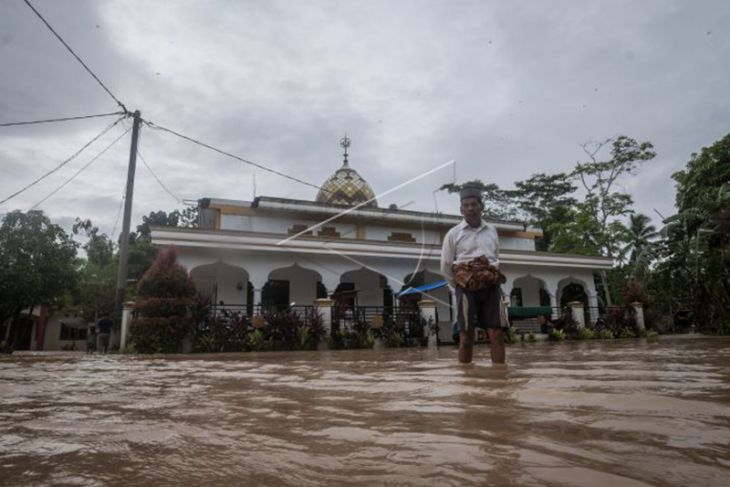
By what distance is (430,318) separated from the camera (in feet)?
45.7

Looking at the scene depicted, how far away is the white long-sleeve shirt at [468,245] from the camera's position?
4.12 metres

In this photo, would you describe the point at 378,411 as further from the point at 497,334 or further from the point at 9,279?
the point at 9,279

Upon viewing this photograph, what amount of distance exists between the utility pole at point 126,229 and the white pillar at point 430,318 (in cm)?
897

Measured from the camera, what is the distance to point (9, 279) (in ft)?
71.6

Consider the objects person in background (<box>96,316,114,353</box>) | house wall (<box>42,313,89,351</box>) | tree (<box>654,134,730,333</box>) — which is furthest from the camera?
house wall (<box>42,313,89,351</box>)

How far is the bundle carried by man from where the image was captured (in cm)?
400

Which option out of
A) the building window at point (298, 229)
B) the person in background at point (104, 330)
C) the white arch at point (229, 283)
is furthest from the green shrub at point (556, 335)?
the person in background at point (104, 330)

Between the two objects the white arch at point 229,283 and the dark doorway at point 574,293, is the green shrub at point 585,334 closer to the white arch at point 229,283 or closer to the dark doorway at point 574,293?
the dark doorway at point 574,293

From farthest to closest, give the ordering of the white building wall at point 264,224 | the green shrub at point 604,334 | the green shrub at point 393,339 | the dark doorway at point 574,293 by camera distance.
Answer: the dark doorway at point 574,293 → the white building wall at point 264,224 → the green shrub at point 604,334 → the green shrub at point 393,339

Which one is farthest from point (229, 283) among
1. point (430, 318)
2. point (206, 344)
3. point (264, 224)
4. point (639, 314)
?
point (639, 314)

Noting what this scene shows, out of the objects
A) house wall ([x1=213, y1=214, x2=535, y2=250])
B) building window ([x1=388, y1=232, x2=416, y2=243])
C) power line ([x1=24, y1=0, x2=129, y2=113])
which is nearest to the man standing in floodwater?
power line ([x1=24, y1=0, x2=129, y2=113])

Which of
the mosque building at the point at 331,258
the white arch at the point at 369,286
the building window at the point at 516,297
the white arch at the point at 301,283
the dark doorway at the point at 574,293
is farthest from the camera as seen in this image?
the dark doorway at the point at 574,293

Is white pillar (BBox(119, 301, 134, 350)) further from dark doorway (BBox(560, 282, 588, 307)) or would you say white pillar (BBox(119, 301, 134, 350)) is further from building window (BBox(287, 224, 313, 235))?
dark doorway (BBox(560, 282, 588, 307))

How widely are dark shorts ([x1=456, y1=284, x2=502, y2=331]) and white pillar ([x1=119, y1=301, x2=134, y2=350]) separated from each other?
36.7 ft
